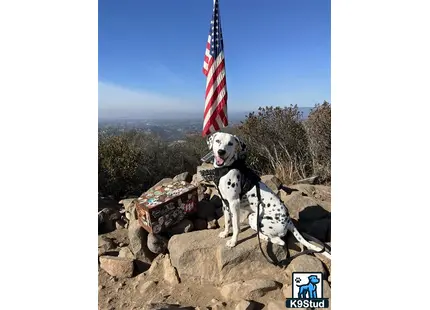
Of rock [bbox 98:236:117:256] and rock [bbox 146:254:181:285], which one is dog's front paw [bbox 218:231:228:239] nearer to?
rock [bbox 146:254:181:285]

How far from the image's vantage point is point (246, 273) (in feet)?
11.1

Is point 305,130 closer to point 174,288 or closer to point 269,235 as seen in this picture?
point 269,235

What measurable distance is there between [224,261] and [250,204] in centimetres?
65

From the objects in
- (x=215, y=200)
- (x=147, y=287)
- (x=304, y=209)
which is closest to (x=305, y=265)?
(x=304, y=209)

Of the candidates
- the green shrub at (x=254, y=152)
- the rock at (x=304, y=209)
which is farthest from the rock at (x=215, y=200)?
the green shrub at (x=254, y=152)

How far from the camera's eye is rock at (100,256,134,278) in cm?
372

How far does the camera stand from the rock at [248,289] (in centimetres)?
308

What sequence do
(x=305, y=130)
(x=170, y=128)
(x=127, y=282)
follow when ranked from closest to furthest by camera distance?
(x=127, y=282) → (x=170, y=128) → (x=305, y=130)

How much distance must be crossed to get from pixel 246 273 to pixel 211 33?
2.68 meters

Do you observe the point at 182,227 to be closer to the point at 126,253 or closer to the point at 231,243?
the point at 126,253

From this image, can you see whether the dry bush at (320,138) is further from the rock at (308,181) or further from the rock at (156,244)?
the rock at (156,244)

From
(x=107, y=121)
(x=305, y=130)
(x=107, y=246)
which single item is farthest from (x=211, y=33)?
(x=305, y=130)

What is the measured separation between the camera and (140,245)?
3965mm

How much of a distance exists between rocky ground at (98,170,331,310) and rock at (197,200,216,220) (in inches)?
4.9
